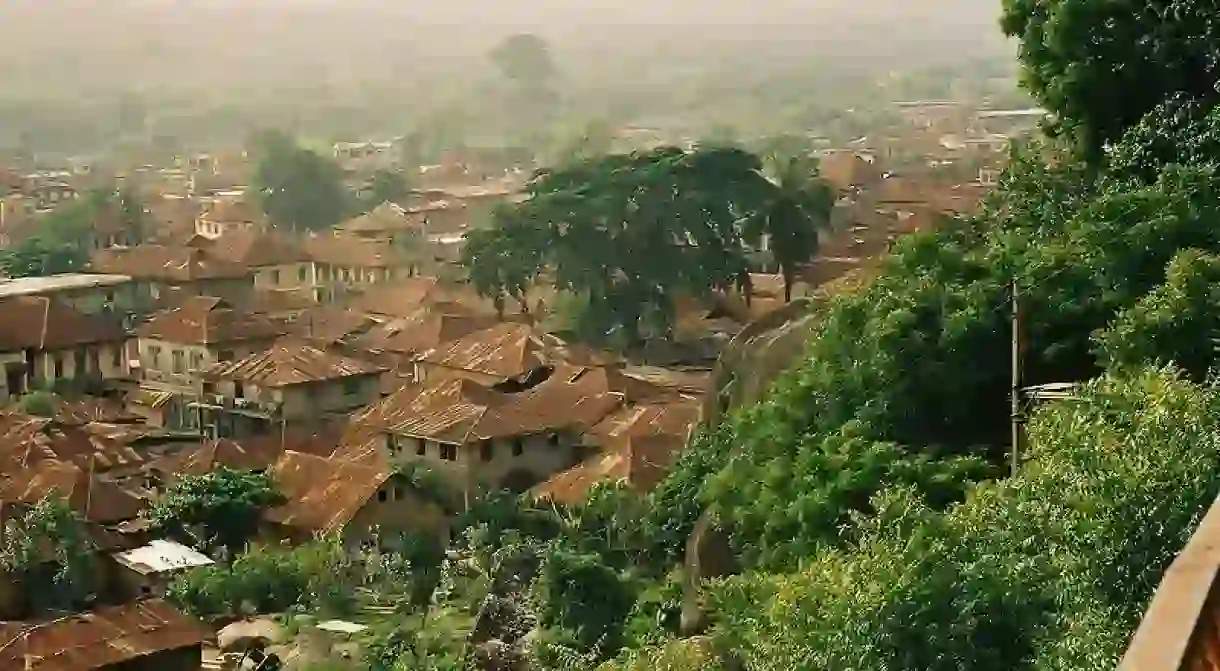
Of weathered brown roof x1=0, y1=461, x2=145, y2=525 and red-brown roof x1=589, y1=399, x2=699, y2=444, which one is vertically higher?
red-brown roof x1=589, y1=399, x2=699, y2=444

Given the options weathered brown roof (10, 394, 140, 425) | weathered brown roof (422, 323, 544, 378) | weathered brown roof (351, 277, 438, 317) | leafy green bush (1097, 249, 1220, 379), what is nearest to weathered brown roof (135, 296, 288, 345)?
weathered brown roof (10, 394, 140, 425)

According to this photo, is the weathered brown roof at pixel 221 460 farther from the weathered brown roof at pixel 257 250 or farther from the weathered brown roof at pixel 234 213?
the weathered brown roof at pixel 234 213

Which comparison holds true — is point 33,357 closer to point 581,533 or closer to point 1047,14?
point 581,533

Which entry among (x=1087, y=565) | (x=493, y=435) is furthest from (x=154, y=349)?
(x=1087, y=565)

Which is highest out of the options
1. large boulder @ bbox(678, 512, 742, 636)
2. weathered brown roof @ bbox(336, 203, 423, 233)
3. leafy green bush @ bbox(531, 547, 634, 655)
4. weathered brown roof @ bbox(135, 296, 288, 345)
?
large boulder @ bbox(678, 512, 742, 636)

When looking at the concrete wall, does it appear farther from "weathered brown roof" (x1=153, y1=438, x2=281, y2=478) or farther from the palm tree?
the palm tree

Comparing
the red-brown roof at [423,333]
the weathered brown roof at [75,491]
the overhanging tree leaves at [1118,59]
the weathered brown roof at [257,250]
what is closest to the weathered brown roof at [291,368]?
the red-brown roof at [423,333]

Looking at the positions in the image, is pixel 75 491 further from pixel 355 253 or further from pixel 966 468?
pixel 355 253
